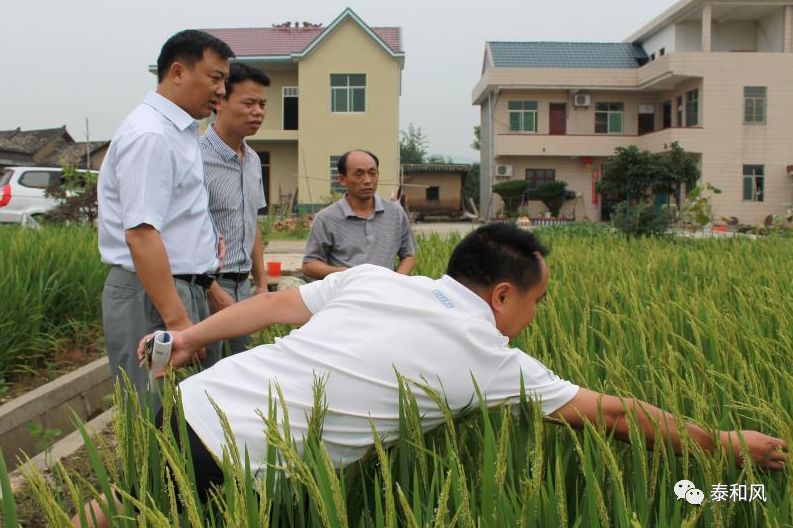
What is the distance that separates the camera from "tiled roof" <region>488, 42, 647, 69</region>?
28844 mm

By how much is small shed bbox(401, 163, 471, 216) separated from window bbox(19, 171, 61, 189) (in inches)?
680

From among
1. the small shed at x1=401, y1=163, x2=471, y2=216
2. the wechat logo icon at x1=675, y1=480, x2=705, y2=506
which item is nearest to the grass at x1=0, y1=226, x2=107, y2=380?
the wechat logo icon at x1=675, y1=480, x2=705, y2=506

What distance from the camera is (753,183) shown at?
2591cm

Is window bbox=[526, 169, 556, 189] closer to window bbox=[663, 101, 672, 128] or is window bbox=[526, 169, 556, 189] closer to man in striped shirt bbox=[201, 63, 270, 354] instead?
window bbox=[663, 101, 672, 128]

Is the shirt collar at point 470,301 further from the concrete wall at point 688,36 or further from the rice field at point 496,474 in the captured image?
the concrete wall at point 688,36

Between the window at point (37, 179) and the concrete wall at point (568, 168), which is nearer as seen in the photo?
the window at point (37, 179)

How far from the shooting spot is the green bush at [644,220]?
9000 millimetres

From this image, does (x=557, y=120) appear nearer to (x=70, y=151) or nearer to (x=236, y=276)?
(x=70, y=151)

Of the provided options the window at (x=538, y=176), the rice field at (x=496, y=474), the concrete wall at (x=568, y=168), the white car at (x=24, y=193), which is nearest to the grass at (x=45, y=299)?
the rice field at (x=496, y=474)

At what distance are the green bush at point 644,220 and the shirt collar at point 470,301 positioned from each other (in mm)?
7595

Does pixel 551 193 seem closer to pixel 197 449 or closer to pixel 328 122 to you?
pixel 328 122

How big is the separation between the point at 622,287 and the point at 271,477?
262 cm

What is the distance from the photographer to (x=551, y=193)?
2791 cm

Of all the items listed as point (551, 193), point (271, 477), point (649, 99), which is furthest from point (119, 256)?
point (649, 99)
